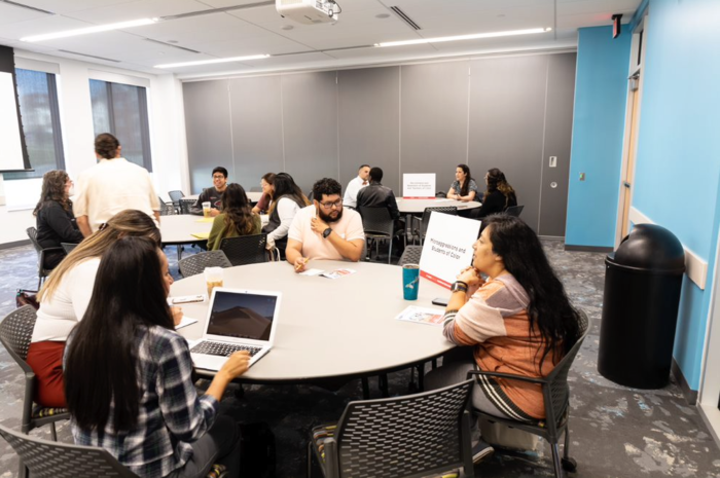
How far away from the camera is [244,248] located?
12.7 ft

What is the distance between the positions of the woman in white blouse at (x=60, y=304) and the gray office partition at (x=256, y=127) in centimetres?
803

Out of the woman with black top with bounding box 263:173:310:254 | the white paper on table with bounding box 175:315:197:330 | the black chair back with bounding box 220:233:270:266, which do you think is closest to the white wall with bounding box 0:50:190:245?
the woman with black top with bounding box 263:173:310:254

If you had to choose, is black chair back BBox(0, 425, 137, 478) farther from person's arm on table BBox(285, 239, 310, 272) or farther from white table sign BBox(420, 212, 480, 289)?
person's arm on table BBox(285, 239, 310, 272)

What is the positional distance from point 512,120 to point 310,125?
3852 millimetres

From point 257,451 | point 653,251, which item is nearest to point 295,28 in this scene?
point 653,251

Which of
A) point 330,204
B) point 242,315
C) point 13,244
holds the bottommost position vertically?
point 13,244

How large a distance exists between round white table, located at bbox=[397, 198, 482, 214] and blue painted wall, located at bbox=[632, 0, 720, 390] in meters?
2.36

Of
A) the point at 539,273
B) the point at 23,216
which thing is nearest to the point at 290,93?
the point at 23,216

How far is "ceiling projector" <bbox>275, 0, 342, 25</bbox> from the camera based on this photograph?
3422mm

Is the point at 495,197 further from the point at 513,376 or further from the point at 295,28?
the point at 513,376

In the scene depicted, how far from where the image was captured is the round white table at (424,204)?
20.2 ft

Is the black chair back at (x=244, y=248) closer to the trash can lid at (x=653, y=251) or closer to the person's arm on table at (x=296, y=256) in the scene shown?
the person's arm on table at (x=296, y=256)

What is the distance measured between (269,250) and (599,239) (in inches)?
205

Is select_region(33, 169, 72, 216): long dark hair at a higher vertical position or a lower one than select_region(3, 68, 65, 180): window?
lower
